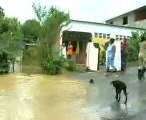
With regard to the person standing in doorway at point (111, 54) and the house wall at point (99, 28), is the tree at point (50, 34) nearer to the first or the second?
the person standing in doorway at point (111, 54)

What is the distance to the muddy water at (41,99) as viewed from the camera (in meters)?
10.4

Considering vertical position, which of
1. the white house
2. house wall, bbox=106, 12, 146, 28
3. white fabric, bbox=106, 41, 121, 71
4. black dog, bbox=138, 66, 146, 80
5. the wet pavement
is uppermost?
house wall, bbox=106, 12, 146, 28

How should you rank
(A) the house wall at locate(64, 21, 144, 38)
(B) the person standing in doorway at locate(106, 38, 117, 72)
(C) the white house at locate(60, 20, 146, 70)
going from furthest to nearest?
(A) the house wall at locate(64, 21, 144, 38)
(C) the white house at locate(60, 20, 146, 70)
(B) the person standing in doorway at locate(106, 38, 117, 72)

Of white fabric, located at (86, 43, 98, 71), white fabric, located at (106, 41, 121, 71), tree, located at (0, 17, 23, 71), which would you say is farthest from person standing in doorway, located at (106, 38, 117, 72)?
tree, located at (0, 17, 23, 71)

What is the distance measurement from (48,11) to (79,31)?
28.1ft

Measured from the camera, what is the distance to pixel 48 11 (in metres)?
23.3

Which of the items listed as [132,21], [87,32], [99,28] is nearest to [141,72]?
[87,32]

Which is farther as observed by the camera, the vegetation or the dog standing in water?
the vegetation

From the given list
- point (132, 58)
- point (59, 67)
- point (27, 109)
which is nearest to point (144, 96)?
Answer: point (27, 109)

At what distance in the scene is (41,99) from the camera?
12.7 metres

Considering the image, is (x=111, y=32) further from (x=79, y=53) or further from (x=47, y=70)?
(x=47, y=70)

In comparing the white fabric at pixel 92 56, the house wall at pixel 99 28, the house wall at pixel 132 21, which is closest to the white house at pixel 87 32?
the house wall at pixel 99 28

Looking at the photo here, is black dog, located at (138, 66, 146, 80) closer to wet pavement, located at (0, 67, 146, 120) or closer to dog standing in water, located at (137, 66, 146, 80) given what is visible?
dog standing in water, located at (137, 66, 146, 80)

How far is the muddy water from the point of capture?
10.4 m
